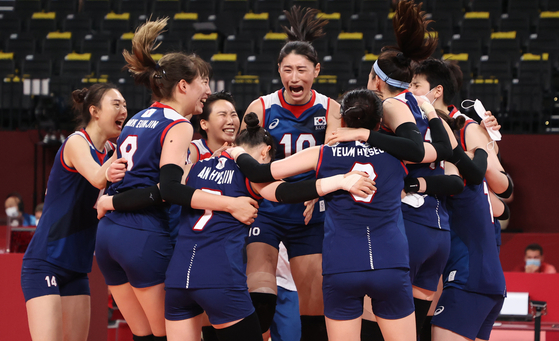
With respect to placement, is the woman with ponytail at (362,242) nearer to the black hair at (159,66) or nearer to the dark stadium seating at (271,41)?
the black hair at (159,66)

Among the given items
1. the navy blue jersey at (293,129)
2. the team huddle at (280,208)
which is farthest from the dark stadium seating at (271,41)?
the team huddle at (280,208)

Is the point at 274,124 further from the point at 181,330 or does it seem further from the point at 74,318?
the point at 74,318

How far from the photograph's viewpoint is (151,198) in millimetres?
3256

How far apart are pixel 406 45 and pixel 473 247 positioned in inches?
53.4

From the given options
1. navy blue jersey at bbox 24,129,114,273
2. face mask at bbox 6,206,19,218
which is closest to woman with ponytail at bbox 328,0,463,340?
navy blue jersey at bbox 24,129,114,273

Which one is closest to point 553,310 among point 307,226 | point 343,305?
point 307,226

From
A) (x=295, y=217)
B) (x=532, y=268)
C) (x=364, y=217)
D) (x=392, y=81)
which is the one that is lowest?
(x=532, y=268)

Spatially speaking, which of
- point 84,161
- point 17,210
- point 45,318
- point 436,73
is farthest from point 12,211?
point 436,73

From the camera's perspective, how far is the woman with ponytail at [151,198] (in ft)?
10.5

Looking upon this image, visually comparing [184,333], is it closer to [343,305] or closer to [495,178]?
[343,305]

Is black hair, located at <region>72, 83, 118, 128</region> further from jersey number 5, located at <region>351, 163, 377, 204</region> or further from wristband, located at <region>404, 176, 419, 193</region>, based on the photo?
wristband, located at <region>404, 176, 419, 193</region>

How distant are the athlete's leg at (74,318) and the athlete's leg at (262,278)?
115 cm

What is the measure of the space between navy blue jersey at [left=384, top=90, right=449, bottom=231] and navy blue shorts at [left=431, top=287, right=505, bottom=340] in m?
0.48

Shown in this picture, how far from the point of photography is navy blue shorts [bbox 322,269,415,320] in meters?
3.02
